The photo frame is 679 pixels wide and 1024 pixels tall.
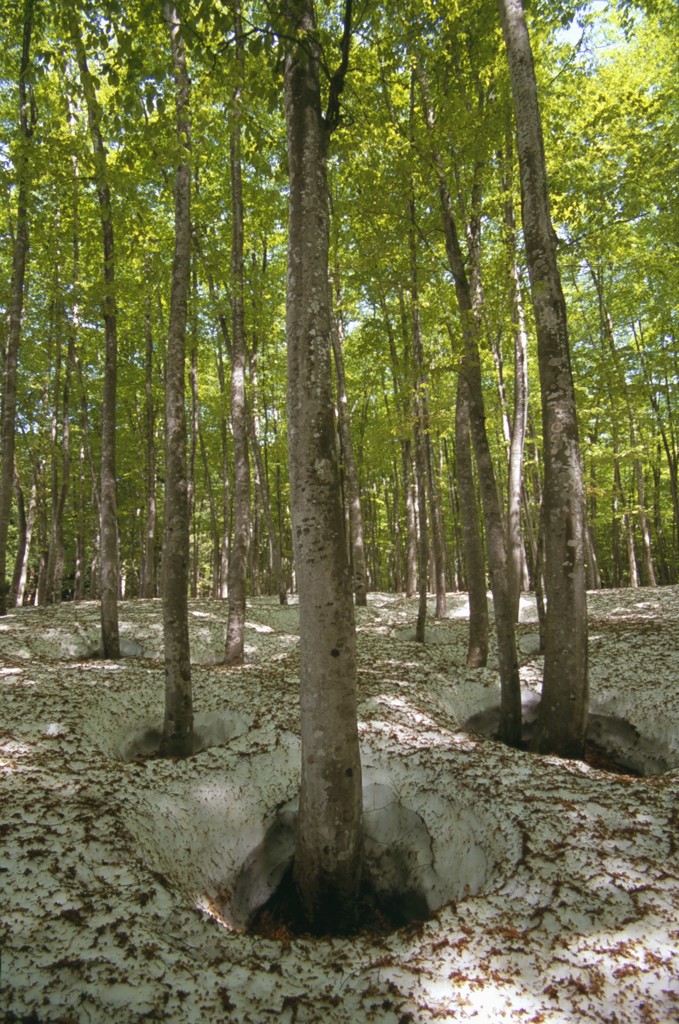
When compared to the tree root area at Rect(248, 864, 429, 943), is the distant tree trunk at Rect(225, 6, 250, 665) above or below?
above

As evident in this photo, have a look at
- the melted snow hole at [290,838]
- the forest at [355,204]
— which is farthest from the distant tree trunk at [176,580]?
the forest at [355,204]

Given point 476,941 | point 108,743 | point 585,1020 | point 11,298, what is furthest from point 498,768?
point 11,298

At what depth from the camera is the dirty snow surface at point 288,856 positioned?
273 centimetres

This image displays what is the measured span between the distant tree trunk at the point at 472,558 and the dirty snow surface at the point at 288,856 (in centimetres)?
117

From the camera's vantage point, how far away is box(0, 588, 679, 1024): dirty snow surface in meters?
2.73

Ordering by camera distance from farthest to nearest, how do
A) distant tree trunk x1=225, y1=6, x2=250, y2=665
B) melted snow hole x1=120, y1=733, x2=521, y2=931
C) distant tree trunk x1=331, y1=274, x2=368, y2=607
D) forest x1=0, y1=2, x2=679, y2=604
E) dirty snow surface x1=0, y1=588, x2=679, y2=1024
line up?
distant tree trunk x1=331, y1=274, x2=368, y2=607 → distant tree trunk x1=225, y1=6, x2=250, y2=665 → forest x1=0, y1=2, x2=679, y2=604 → melted snow hole x1=120, y1=733, x2=521, y2=931 → dirty snow surface x1=0, y1=588, x2=679, y2=1024

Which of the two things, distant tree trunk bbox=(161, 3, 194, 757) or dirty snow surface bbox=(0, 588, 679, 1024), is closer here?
dirty snow surface bbox=(0, 588, 679, 1024)

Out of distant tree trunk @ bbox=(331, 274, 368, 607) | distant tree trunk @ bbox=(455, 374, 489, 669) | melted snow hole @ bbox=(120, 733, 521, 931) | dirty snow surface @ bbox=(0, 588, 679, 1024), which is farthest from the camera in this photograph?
distant tree trunk @ bbox=(331, 274, 368, 607)

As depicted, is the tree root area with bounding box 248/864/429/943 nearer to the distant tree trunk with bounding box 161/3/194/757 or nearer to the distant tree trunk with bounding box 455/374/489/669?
the distant tree trunk with bounding box 161/3/194/757

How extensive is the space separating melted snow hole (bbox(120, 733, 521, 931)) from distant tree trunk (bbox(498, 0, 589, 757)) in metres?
1.72

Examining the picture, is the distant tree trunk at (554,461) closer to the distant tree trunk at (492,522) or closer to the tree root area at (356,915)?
the distant tree trunk at (492,522)

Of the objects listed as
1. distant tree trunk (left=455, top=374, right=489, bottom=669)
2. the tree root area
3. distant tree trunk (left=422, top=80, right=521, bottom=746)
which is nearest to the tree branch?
distant tree trunk (left=422, top=80, right=521, bottom=746)

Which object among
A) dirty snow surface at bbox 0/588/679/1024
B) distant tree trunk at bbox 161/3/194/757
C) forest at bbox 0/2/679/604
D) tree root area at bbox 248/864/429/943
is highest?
forest at bbox 0/2/679/604

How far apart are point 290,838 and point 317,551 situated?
3.31m
